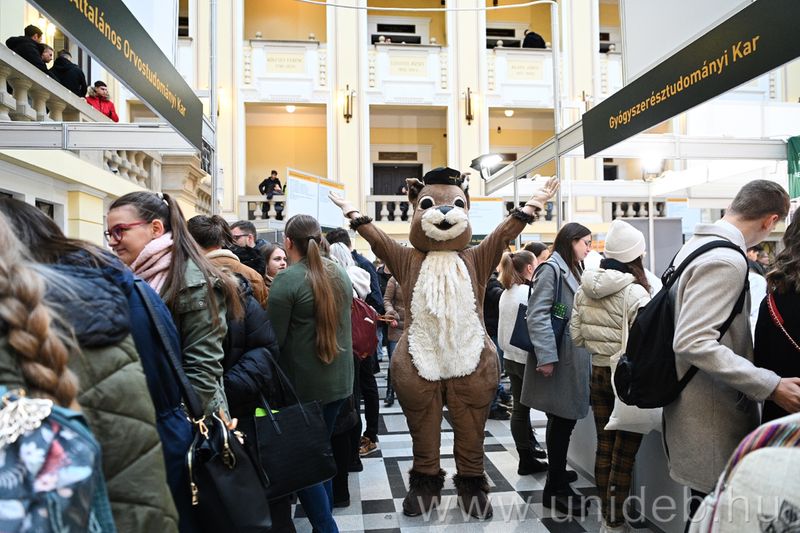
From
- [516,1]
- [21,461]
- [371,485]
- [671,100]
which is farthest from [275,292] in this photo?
[516,1]

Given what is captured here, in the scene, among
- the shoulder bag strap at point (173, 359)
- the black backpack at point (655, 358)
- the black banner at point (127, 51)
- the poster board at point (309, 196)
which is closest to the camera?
the shoulder bag strap at point (173, 359)

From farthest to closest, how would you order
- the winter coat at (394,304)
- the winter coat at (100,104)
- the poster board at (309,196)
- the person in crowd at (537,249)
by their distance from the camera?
the winter coat at (100,104) < the poster board at (309,196) < the winter coat at (394,304) < the person in crowd at (537,249)

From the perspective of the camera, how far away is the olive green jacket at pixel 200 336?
69.7 inches

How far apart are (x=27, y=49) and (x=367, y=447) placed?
190 inches

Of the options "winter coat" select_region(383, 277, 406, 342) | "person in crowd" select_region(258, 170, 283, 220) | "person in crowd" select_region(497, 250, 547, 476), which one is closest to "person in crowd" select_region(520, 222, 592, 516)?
"person in crowd" select_region(497, 250, 547, 476)

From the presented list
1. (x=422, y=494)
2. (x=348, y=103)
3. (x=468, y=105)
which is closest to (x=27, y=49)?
(x=422, y=494)

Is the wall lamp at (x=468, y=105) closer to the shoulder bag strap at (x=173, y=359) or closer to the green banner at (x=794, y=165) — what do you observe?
the green banner at (x=794, y=165)

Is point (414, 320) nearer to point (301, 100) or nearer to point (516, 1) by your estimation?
point (301, 100)

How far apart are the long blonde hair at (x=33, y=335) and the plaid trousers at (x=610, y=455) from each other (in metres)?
2.68

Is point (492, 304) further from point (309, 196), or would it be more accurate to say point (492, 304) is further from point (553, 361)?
point (309, 196)

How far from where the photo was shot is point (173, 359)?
1.47 metres

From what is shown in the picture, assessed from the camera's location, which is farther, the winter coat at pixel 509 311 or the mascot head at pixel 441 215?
the winter coat at pixel 509 311

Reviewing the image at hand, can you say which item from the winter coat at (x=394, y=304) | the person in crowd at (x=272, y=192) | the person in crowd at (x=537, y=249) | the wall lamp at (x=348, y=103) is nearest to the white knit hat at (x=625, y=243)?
the person in crowd at (x=537, y=249)

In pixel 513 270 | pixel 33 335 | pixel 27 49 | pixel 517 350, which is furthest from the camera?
pixel 27 49
